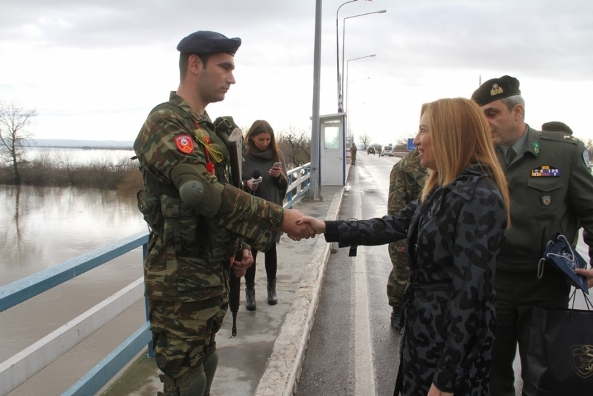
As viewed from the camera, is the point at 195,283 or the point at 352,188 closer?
the point at 195,283

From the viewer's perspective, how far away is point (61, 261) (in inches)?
580

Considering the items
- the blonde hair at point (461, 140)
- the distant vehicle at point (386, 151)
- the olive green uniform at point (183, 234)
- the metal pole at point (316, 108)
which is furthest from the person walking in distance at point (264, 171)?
the distant vehicle at point (386, 151)

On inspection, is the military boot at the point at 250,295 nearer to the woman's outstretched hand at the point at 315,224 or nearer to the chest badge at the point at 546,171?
the woman's outstretched hand at the point at 315,224


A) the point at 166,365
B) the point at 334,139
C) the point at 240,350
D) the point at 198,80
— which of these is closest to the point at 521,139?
the point at 198,80

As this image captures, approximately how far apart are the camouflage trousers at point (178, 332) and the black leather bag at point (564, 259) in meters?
1.73

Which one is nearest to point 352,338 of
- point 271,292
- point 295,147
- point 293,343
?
point 293,343

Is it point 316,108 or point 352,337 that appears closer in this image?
point 352,337

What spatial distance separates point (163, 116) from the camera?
1979 mm

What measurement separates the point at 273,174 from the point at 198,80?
2.61 metres

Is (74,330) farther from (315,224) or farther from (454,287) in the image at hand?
(454,287)

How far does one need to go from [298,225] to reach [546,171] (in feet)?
4.60

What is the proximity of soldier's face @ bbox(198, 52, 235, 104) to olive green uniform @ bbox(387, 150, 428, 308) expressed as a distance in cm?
243

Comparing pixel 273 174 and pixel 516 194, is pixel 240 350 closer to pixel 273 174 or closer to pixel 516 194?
pixel 273 174

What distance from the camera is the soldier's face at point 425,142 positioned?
197cm
